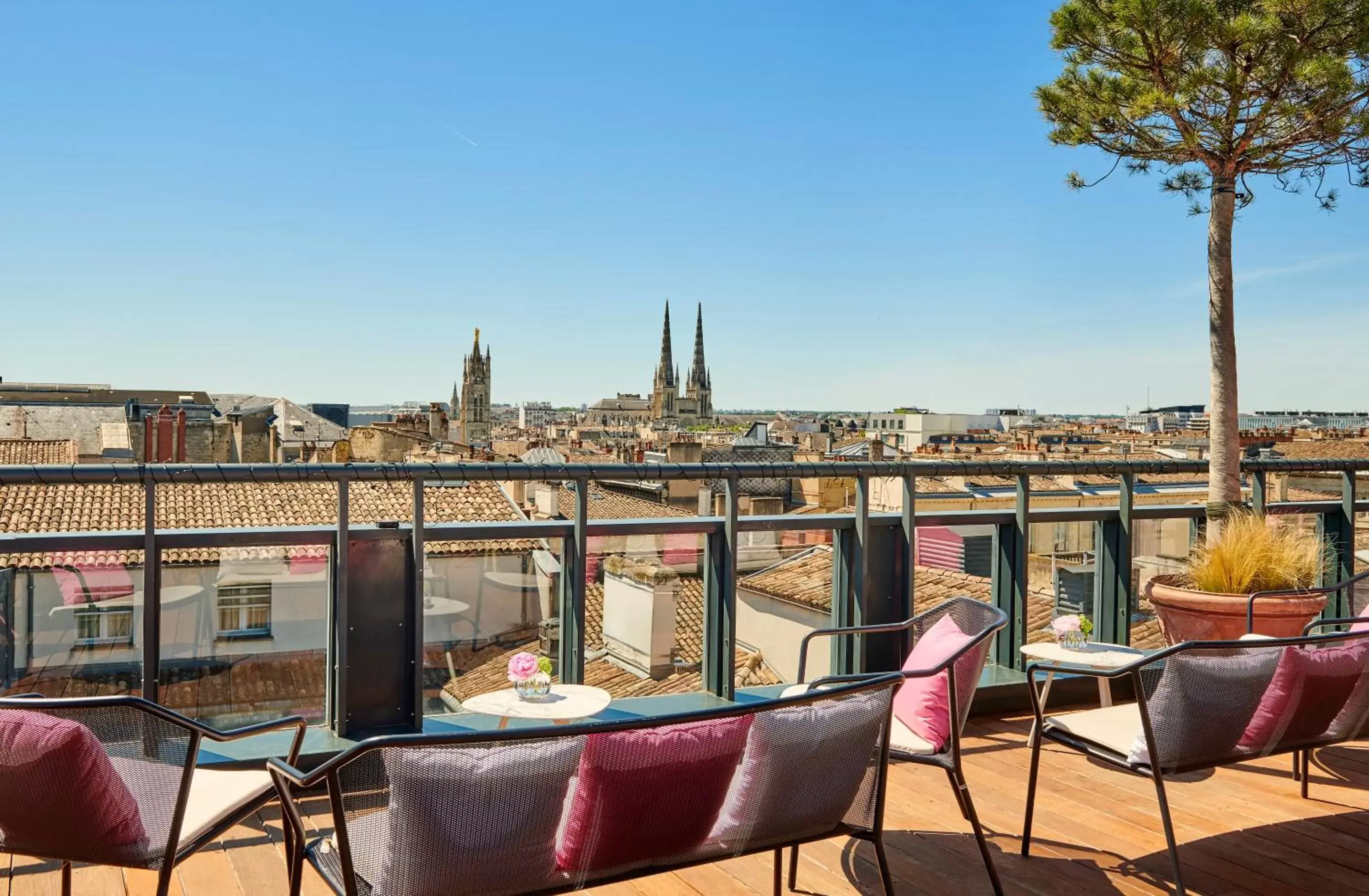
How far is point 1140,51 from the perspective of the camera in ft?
18.1

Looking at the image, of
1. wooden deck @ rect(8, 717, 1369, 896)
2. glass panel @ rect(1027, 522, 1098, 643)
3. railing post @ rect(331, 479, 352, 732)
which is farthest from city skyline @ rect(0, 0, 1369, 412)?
railing post @ rect(331, 479, 352, 732)

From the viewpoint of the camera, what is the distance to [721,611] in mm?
4312

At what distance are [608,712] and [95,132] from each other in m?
42.1

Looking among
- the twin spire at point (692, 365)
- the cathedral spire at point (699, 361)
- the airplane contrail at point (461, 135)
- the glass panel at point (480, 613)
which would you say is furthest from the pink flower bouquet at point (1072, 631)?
the cathedral spire at point (699, 361)

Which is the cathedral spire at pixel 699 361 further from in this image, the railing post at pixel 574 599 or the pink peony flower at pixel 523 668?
the pink peony flower at pixel 523 668

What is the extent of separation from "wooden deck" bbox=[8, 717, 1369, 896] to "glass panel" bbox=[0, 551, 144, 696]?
23.4 inches

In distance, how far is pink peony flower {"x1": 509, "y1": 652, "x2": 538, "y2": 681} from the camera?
3732 mm

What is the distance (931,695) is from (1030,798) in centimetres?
52

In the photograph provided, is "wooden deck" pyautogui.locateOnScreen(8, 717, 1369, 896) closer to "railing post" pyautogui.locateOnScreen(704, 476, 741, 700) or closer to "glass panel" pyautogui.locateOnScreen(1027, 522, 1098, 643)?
"railing post" pyautogui.locateOnScreen(704, 476, 741, 700)

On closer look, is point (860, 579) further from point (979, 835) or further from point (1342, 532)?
point (1342, 532)

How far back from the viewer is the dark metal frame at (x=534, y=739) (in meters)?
1.76

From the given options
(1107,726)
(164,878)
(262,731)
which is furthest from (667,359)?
(164,878)

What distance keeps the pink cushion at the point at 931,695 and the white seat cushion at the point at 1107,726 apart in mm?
368

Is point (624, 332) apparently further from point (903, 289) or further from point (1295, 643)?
point (1295, 643)
